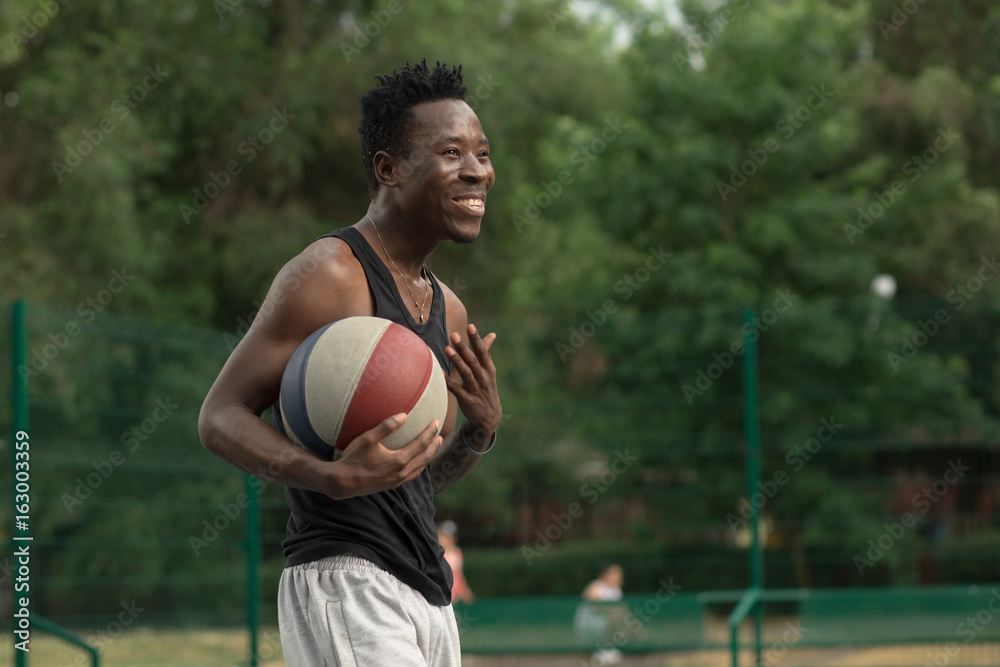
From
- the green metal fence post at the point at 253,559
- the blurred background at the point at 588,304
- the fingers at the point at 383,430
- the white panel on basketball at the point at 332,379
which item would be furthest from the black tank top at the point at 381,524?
the green metal fence post at the point at 253,559

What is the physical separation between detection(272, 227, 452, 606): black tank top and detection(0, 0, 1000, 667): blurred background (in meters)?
4.00

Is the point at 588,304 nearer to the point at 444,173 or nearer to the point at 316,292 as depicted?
the point at 444,173

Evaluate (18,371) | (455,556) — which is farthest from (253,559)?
(18,371)

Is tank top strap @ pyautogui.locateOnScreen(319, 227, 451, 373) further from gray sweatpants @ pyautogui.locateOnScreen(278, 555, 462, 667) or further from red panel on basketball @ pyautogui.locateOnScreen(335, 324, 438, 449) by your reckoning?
gray sweatpants @ pyautogui.locateOnScreen(278, 555, 462, 667)

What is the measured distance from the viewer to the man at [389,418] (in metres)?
2.97

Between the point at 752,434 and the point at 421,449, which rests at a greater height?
the point at 752,434

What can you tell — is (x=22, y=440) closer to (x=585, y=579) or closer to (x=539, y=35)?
(x=585, y=579)

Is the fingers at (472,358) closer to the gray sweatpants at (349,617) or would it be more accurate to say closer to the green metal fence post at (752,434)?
the gray sweatpants at (349,617)

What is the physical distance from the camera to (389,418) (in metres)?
2.86

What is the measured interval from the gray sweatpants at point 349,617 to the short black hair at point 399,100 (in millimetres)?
1013

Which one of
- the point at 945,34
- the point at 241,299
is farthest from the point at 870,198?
the point at 241,299

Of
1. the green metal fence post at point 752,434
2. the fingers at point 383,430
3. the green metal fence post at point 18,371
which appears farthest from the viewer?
the green metal fence post at point 752,434

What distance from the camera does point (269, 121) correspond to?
909 inches

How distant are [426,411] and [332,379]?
0.24 m
